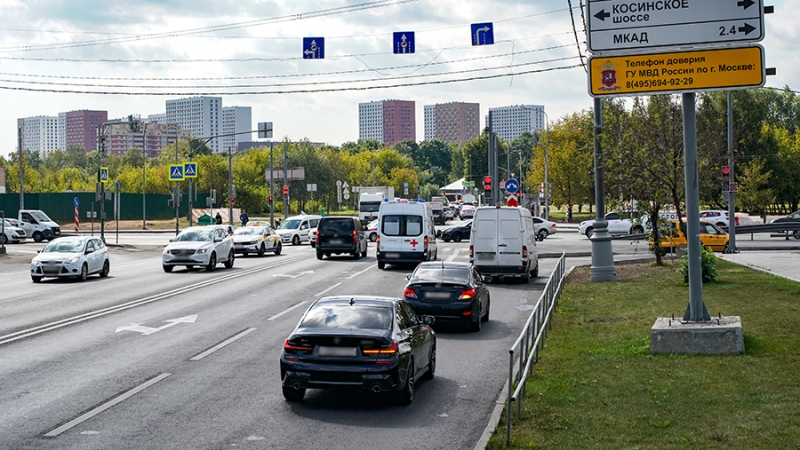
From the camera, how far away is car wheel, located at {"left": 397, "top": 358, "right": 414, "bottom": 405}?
11.5 meters

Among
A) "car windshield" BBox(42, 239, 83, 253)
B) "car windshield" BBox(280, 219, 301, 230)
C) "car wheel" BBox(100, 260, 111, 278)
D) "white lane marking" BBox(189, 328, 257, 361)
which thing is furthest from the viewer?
"car windshield" BBox(280, 219, 301, 230)

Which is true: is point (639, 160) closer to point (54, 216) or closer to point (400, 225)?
point (400, 225)

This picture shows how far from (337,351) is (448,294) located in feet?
24.4

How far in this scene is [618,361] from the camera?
43.4ft

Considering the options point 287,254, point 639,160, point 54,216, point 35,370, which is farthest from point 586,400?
point 54,216

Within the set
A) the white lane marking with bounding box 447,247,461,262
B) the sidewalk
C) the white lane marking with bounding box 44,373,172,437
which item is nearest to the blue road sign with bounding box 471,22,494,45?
the sidewalk

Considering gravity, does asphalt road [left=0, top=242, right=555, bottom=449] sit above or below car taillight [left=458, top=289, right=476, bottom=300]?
below

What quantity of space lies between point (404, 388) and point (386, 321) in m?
0.87

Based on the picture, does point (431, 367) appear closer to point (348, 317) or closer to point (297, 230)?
point (348, 317)

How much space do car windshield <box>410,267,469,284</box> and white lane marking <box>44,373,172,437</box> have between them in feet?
22.3

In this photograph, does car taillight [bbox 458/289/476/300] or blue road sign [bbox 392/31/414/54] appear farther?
blue road sign [bbox 392/31/414/54]

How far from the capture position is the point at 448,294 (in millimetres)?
18484

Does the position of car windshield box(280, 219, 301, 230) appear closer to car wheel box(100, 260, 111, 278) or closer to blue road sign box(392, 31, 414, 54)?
car wheel box(100, 260, 111, 278)

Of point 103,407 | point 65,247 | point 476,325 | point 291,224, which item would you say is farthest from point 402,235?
point 103,407
